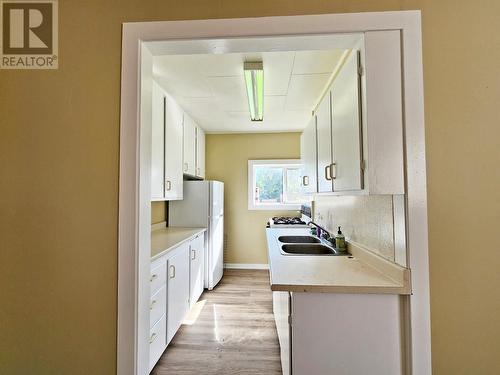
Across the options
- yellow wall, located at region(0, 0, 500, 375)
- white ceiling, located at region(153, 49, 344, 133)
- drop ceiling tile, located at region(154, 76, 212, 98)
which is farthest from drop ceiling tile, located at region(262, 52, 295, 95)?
yellow wall, located at region(0, 0, 500, 375)

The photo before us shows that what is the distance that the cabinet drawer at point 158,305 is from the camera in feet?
5.68

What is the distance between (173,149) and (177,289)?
59.2 inches

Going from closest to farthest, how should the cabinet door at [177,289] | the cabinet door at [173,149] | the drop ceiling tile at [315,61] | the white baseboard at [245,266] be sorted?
the drop ceiling tile at [315,61], the cabinet door at [177,289], the cabinet door at [173,149], the white baseboard at [245,266]

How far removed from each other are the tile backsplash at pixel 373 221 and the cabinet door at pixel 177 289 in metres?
1.51

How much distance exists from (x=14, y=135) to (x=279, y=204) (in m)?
3.72

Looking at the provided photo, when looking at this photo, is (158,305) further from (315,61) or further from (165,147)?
(315,61)

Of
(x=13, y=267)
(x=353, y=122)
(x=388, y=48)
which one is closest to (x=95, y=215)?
(x=13, y=267)

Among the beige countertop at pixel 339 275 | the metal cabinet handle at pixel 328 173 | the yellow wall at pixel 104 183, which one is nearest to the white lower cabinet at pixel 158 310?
the yellow wall at pixel 104 183

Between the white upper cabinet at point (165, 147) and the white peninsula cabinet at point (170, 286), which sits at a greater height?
the white upper cabinet at point (165, 147)

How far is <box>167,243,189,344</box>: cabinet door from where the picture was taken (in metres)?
2.07

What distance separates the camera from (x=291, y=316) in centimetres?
115

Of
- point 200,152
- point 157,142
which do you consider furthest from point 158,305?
point 200,152

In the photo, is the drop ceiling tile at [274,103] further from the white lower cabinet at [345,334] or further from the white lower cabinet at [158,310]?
the white lower cabinet at [345,334]

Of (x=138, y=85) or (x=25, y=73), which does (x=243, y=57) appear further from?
(x=25, y=73)
